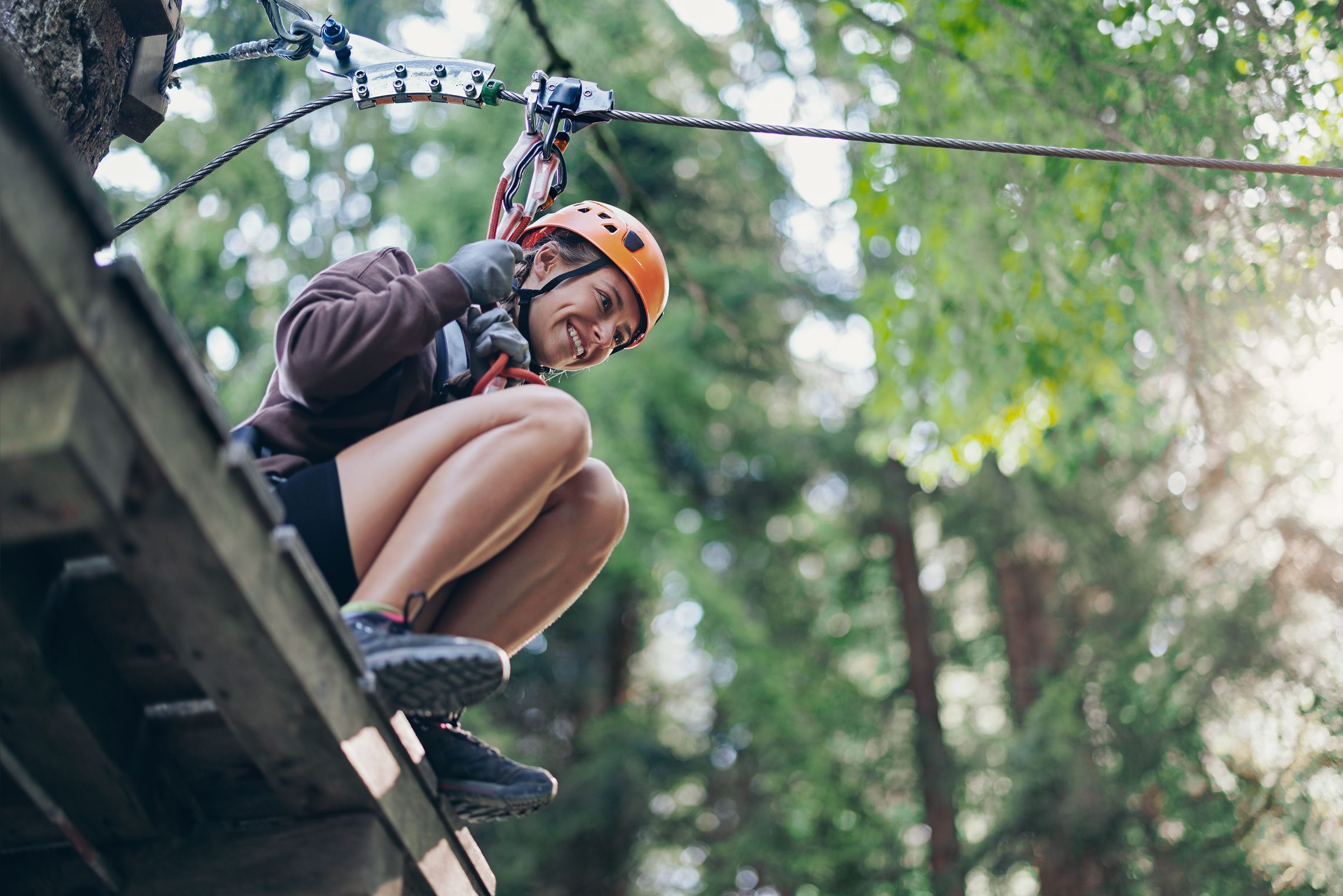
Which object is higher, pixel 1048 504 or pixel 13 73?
pixel 13 73

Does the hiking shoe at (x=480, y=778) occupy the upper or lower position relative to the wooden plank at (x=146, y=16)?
lower

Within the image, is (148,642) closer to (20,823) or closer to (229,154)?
(20,823)

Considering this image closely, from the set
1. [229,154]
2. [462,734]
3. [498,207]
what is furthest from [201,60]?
[462,734]

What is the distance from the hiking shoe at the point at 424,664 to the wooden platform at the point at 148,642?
0.06 m

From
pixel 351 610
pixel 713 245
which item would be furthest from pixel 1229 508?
pixel 351 610

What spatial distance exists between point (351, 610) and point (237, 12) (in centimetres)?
312

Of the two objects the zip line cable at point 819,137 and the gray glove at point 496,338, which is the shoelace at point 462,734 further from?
the zip line cable at point 819,137

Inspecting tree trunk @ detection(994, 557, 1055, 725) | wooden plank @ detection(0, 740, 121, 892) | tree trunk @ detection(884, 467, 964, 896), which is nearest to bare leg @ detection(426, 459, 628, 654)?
wooden plank @ detection(0, 740, 121, 892)

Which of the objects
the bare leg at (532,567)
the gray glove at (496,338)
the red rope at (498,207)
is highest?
the red rope at (498,207)

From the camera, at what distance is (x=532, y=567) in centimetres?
242

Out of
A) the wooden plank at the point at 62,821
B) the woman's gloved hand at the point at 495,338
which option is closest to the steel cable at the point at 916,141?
the woman's gloved hand at the point at 495,338

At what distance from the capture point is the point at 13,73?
1.23 meters

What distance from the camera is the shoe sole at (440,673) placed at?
73.0 inches

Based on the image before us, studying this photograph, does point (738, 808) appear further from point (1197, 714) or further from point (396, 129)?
point (396, 129)
